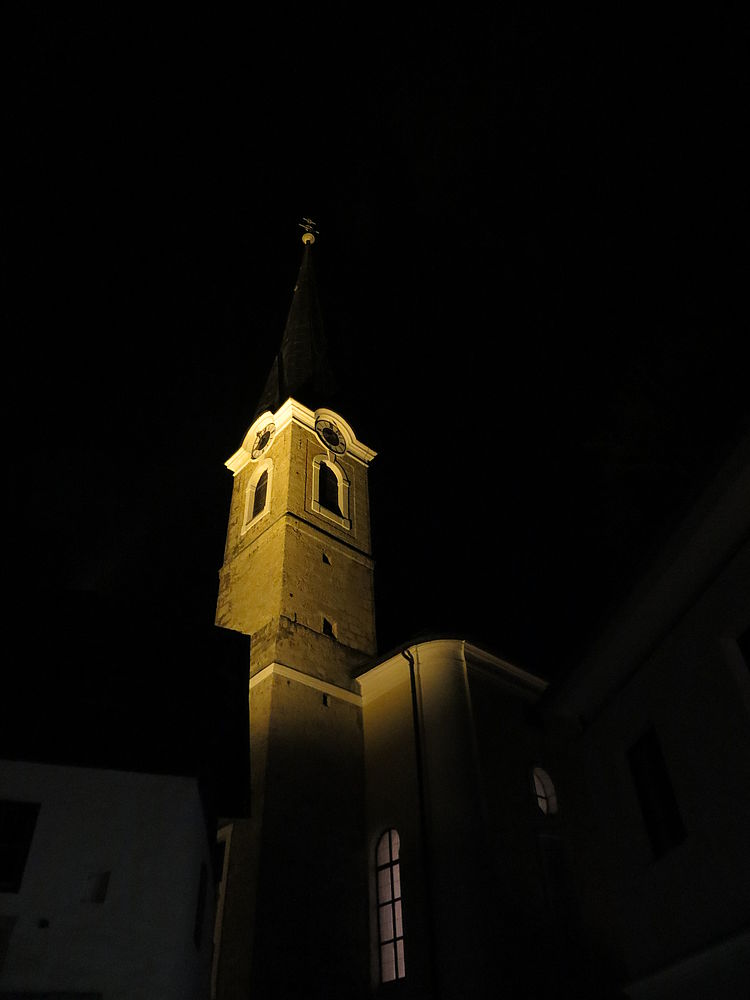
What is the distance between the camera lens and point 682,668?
28.0ft

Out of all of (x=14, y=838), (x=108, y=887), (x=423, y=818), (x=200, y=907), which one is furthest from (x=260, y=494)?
(x=108, y=887)

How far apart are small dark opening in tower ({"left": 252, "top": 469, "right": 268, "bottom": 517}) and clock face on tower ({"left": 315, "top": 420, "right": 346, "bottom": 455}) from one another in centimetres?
252

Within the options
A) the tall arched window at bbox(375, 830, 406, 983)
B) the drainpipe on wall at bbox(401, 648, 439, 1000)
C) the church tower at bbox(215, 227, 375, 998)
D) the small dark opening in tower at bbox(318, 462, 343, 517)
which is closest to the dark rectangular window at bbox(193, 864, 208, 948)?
the church tower at bbox(215, 227, 375, 998)

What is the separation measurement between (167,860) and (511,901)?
8.40m

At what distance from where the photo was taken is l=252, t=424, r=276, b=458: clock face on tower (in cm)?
2781

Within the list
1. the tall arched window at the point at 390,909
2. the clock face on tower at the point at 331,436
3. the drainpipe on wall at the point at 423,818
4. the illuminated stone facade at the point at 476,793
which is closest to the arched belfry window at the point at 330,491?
the illuminated stone facade at the point at 476,793

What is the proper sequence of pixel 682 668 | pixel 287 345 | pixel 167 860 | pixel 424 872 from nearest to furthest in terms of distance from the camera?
pixel 682 668 < pixel 167 860 < pixel 424 872 < pixel 287 345

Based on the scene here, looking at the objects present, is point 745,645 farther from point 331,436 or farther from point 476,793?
point 331,436

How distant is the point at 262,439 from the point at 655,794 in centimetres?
2144

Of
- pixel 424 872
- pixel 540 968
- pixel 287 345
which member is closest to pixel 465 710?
pixel 424 872

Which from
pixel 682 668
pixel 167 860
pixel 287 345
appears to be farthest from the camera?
pixel 287 345

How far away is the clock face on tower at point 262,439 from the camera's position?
2781 cm

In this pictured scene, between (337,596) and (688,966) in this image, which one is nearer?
(688,966)

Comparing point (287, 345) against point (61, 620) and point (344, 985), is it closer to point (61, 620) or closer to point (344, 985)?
point (61, 620)
